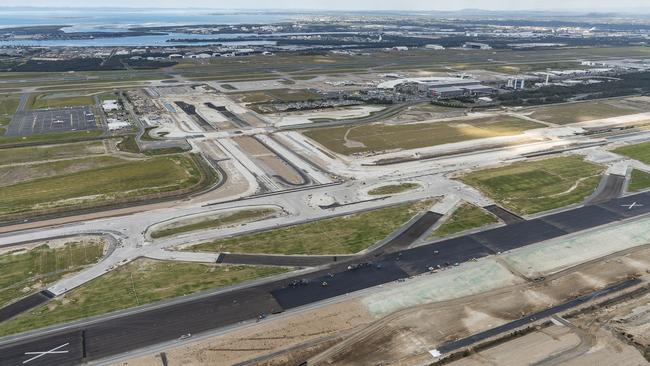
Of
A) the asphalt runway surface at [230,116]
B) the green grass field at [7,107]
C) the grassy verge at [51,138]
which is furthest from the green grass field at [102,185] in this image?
the green grass field at [7,107]

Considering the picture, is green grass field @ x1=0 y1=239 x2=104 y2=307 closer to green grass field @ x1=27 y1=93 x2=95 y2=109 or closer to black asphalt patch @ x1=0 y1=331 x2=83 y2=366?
black asphalt patch @ x1=0 y1=331 x2=83 y2=366

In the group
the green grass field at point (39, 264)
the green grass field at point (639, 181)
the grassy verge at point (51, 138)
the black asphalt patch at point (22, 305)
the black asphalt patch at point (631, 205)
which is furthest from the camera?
the grassy verge at point (51, 138)

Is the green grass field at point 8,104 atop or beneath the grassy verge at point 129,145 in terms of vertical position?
atop

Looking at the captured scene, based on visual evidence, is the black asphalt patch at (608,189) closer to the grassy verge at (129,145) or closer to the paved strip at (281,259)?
the paved strip at (281,259)

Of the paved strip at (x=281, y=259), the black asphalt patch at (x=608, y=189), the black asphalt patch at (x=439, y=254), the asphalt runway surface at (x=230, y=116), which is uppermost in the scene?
the asphalt runway surface at (x=230, y=116)

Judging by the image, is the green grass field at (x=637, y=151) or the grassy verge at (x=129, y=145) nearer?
the green grass field at (x=637, y=151)

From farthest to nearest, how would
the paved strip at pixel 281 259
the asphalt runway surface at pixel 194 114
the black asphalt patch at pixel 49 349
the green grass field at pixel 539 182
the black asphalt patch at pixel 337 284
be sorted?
the asphalt runway surface at pixel 194 114
the green grass field at pixel 539 182
the paved strip at pixel 281 259
the black asphalt patch at pixel 337 284
the black asphalt patch at pixel 49 349

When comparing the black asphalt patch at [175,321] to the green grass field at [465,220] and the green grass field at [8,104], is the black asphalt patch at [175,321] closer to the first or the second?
the green grass field at [465,220]

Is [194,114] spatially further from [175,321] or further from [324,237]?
[175,321]
